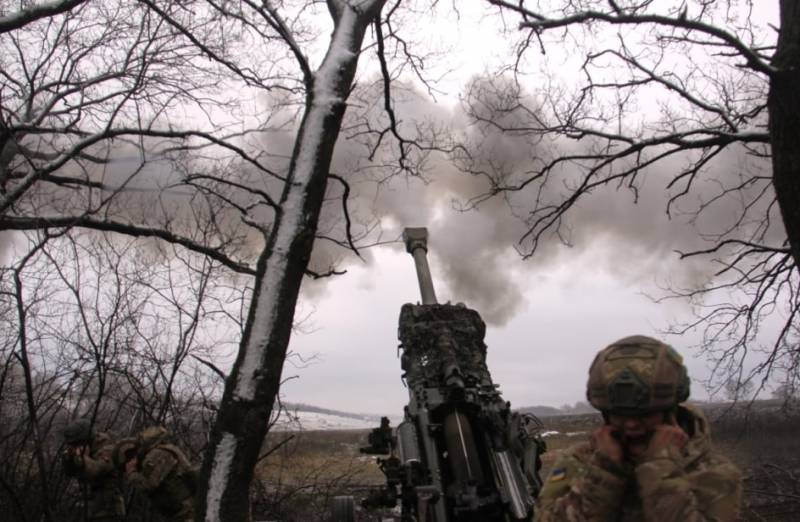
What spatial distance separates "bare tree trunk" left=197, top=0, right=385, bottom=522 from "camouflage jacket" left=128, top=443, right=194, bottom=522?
252 cm

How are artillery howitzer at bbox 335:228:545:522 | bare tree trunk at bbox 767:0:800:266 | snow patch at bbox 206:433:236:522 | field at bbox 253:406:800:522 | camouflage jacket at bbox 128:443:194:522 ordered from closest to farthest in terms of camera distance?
snow patch at bbox 206:433:236:522
bare tree trunk at bbox 767:0:800:266
artillery howitzer at bbox 335:228:545:522
camouflage jacket at bbox 128:443:194:522
field at bbox 253:406:800:522

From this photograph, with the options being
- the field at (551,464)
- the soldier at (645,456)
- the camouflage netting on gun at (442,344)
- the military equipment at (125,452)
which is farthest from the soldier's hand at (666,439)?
the military equipment at (125,452)

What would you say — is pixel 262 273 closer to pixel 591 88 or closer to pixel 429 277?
pixel 429 277

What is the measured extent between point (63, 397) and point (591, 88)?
635cm

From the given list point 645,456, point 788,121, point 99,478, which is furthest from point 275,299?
→ point 99,478

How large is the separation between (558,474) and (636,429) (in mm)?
315

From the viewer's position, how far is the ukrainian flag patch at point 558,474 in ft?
6.00

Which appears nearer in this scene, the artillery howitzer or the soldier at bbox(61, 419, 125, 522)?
the artillery howitzer

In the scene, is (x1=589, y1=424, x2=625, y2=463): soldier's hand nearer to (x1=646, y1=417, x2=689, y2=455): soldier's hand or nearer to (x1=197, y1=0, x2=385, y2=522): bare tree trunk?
(x1=646, y1=417, x2=689, y2=455): soldier's hand

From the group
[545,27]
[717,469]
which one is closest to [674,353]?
[717,469]

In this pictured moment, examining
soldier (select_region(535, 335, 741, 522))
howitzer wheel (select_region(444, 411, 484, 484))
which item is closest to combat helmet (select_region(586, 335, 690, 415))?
soldier (select_region(535, 335, 741, 522))

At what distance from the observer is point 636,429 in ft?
→ 5.52

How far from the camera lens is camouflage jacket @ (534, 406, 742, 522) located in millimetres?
1545

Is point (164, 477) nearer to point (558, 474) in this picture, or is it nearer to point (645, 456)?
point (558, 474)
